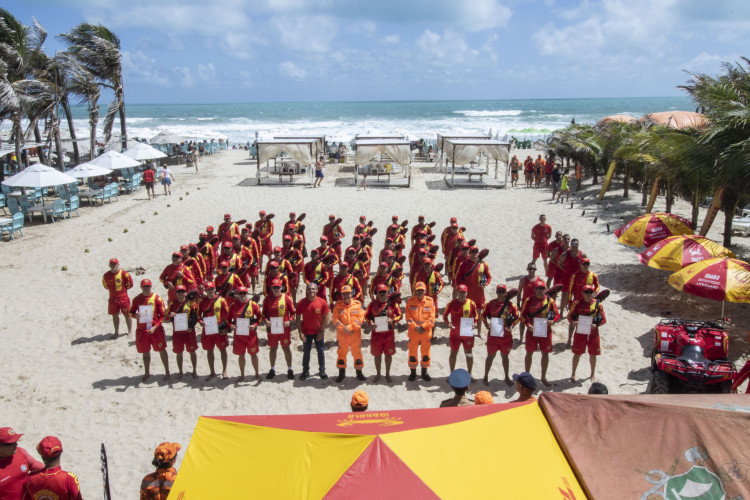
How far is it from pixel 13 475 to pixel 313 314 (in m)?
3.99

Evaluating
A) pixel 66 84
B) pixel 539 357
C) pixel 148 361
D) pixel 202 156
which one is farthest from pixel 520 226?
pixel 202 156

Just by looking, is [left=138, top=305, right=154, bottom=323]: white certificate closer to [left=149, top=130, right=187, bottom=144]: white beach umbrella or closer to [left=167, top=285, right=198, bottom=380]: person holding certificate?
[left=167, top=285, right=198, bottom=380]: person holding certificate

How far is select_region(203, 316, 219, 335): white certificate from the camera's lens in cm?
723

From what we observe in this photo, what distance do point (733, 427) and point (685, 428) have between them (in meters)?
0.27

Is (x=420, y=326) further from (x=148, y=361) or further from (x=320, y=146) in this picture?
(x=320, y=146)

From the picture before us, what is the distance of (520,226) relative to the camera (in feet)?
54.7

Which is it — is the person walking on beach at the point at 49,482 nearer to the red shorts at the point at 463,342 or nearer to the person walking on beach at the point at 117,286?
the red shorts at the point at 463,342

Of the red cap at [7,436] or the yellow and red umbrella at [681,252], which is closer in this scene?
the red cap at [7,436]

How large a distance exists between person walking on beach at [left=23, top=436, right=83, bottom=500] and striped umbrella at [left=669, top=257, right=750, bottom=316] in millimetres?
8563

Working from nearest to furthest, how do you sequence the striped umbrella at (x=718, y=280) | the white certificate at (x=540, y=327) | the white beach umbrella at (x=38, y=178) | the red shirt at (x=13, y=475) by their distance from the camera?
1. the red shirt at (x=13, y=475)
2. the white certificate at (x=540, y=327)
3. the striped umbrella at (x=718, y=280)
4. the white beach umbrella at (x=38, y=178)

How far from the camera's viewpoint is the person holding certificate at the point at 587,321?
23.4ft

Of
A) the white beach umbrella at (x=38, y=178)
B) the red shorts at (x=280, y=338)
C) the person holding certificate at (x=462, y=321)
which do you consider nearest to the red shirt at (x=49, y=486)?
the red shorts at (x=280, y=338)

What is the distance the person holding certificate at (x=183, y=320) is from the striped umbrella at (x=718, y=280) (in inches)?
304

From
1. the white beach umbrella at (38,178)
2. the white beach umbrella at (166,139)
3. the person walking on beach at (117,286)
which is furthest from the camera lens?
the white beach umbrella at (166,139)
